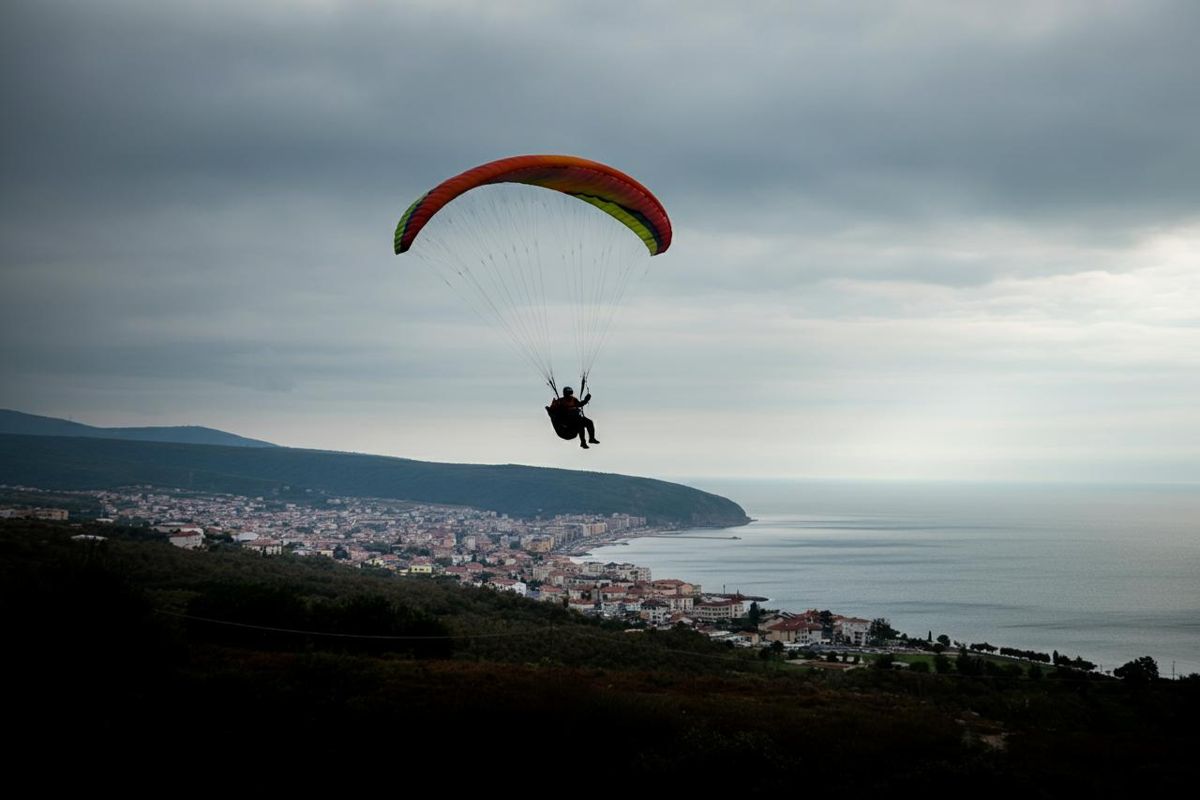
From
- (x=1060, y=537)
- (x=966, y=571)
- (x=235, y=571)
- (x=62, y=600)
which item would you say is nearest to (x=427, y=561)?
(x=235, y=571)

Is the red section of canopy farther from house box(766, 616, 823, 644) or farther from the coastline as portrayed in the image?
house box(766, 616, 823, 644)

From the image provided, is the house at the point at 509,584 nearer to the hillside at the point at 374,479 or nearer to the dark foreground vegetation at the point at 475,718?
the dark foreground vegetation at the point at 475,718

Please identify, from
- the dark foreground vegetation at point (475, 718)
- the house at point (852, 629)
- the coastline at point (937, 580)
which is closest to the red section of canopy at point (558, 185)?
the dark foreground vegetation at point (475, 718)

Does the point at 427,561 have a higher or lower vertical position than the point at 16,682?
lower

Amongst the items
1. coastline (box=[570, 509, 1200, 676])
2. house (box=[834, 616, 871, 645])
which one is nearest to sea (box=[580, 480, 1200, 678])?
coastline (box=[570, 509, 1200, 676])

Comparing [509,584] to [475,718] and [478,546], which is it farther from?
[475,718]

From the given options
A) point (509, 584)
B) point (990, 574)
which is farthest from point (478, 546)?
point (990, 574)

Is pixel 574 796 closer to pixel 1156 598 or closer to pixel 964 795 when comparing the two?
pixel 964 795

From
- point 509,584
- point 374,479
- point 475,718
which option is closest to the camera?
point 475,718
